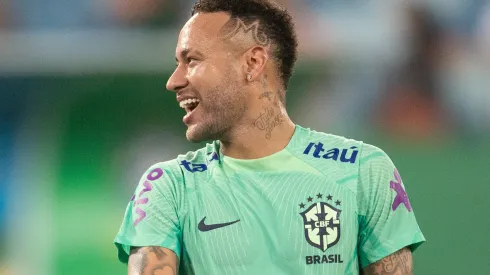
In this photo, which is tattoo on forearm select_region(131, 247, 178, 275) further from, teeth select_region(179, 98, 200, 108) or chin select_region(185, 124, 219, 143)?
teeth select_region(179, 98, 200, 108)

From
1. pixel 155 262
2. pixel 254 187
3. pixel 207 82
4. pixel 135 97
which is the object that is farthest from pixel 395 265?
pixel 135 97

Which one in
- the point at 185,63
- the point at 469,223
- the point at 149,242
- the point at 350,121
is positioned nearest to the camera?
the point at 149,242

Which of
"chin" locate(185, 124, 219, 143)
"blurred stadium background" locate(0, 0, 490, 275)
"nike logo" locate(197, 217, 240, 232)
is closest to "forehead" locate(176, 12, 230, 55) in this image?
"chin" locate(185, 124, 219, 143)

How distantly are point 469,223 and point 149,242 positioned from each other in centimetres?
290

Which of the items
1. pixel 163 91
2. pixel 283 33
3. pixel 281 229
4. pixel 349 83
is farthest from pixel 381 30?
pixel 281 229

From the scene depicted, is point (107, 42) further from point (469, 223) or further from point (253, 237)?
point (253, 237)

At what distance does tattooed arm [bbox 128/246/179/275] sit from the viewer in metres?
3.31

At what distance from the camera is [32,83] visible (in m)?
7.93

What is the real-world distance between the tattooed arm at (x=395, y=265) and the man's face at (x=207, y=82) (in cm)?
79

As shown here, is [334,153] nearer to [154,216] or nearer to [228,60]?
[228,60]

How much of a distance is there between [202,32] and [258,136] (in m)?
0.46

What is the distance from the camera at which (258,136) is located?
3.66 meters

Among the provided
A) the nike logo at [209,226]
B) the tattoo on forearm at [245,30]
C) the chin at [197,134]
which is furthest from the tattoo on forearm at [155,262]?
the tattoo on forearm at [245,30]

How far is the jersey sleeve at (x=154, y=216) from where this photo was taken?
339 cm
